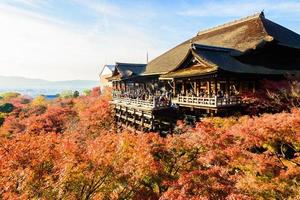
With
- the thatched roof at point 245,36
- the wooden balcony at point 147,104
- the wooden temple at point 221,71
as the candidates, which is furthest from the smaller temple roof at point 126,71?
the wooden balcony at point 147,104

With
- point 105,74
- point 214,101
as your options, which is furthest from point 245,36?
point 105,74

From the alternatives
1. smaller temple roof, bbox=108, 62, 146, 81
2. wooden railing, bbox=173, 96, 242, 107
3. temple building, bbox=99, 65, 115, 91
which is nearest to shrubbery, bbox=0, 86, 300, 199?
wooden railing, bbox=173, 96, 242, 107

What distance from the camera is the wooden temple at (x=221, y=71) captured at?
19250 mm

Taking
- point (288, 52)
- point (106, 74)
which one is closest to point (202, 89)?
point (288, 52)

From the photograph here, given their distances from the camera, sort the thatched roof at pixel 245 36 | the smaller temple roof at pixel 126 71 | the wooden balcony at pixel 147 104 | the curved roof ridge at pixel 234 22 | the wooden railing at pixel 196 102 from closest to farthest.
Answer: the wooden railing at pixel 196 102
the wooden balcony at pixel 147 104
the thatched roof at pixel 245 36
the curved roof ridge at pixel 234 22
the smaller temple roof at pixel 126 71

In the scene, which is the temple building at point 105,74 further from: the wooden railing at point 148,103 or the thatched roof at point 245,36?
the wooden railing at point 148,103

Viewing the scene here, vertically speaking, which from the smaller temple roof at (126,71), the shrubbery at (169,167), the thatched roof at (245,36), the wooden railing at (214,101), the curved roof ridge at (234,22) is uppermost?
the curved roof ridge at (234,22)

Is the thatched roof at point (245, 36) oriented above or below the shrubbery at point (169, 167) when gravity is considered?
above

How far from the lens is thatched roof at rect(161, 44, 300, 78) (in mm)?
18969

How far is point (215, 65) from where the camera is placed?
18.4 metres

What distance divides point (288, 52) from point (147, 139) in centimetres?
1925

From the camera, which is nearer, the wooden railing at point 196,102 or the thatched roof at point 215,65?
the wooden railing at point 196,102

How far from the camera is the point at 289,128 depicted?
35.1ft

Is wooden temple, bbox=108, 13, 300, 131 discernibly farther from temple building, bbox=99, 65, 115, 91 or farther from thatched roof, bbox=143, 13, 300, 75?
temple building, bbox=99, 65, 115, 91
